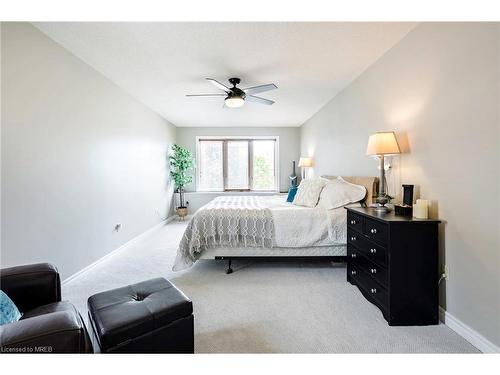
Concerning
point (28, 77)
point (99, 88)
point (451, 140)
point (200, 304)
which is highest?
point (99, 88)

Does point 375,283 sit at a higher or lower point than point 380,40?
lower

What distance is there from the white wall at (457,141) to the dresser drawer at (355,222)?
21.5 inches

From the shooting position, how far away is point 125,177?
12.2 ft

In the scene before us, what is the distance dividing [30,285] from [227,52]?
2.51 m

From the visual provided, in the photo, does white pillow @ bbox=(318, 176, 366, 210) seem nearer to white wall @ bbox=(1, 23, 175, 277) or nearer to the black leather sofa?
the black leather sofa

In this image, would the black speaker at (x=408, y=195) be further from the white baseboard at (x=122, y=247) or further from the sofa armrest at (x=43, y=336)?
the white baseboard at (x=122, y=247)

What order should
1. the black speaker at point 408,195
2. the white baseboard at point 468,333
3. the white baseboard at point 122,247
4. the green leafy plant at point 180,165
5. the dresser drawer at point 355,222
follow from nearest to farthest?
1. the white baseboard at point 468,333
2. the black speaker at point 408,195
3. the dresser drawer at point 355,222
4. the white baseboard at point 122,247
5. the green leafy plant at point 180,165

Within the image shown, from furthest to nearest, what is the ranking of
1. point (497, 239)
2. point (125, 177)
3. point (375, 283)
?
point (125, 177)
point (375, 283)
point (497, 239)

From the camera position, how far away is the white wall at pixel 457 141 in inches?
56.8

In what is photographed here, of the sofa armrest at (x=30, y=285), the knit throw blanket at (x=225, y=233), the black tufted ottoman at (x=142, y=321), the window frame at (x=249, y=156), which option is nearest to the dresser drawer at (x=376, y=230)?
the knit throw blanket at (x=225, y=233)
